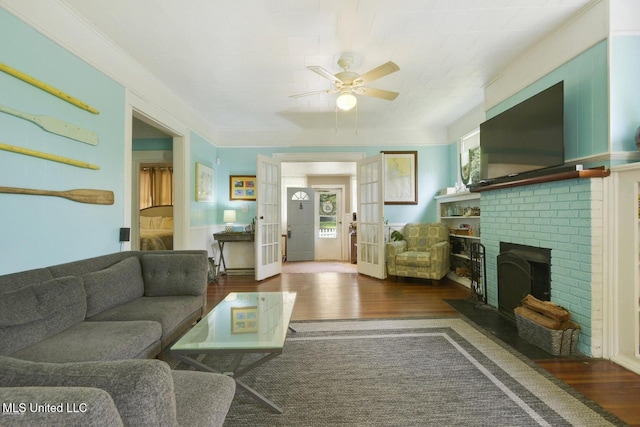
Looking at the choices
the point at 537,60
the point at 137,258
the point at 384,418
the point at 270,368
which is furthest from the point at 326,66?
the point at 384,418

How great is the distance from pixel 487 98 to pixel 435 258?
224 cm

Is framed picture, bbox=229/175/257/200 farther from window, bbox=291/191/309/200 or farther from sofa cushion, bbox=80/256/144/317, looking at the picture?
sofa cushion, bbox=80/256/144/317

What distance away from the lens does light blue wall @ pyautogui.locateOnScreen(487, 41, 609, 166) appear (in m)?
2.06

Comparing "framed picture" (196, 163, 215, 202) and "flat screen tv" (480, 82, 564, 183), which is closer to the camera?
"flat screen tv" (480, 82, 564, 183)

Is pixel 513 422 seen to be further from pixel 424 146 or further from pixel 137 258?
pixel 424 146

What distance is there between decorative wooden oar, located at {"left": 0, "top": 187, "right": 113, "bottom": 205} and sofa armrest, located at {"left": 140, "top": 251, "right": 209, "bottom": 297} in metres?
0.58

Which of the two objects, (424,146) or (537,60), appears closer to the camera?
(537,60)

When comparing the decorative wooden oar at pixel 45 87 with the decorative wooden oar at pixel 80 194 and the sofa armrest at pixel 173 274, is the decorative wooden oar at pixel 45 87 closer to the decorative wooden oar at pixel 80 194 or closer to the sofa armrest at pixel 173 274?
the decorative wooden oar at pixel 80 194

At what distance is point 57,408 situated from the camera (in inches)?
20.4

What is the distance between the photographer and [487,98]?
3.42 meters

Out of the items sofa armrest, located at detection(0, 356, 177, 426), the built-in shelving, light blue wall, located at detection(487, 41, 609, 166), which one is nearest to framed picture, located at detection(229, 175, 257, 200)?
the built-in shelving

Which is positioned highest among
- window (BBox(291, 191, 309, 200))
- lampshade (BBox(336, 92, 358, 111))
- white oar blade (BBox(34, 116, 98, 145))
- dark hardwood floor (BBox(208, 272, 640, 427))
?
lampshade (BBox(336, 92, 358, 111))

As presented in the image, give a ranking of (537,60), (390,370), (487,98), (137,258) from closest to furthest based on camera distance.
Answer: (390,370) → (137,258) → (537,60) → (487,98)

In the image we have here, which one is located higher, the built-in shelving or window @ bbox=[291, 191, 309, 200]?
window @ bbox=[291, 191, 309, 200]
